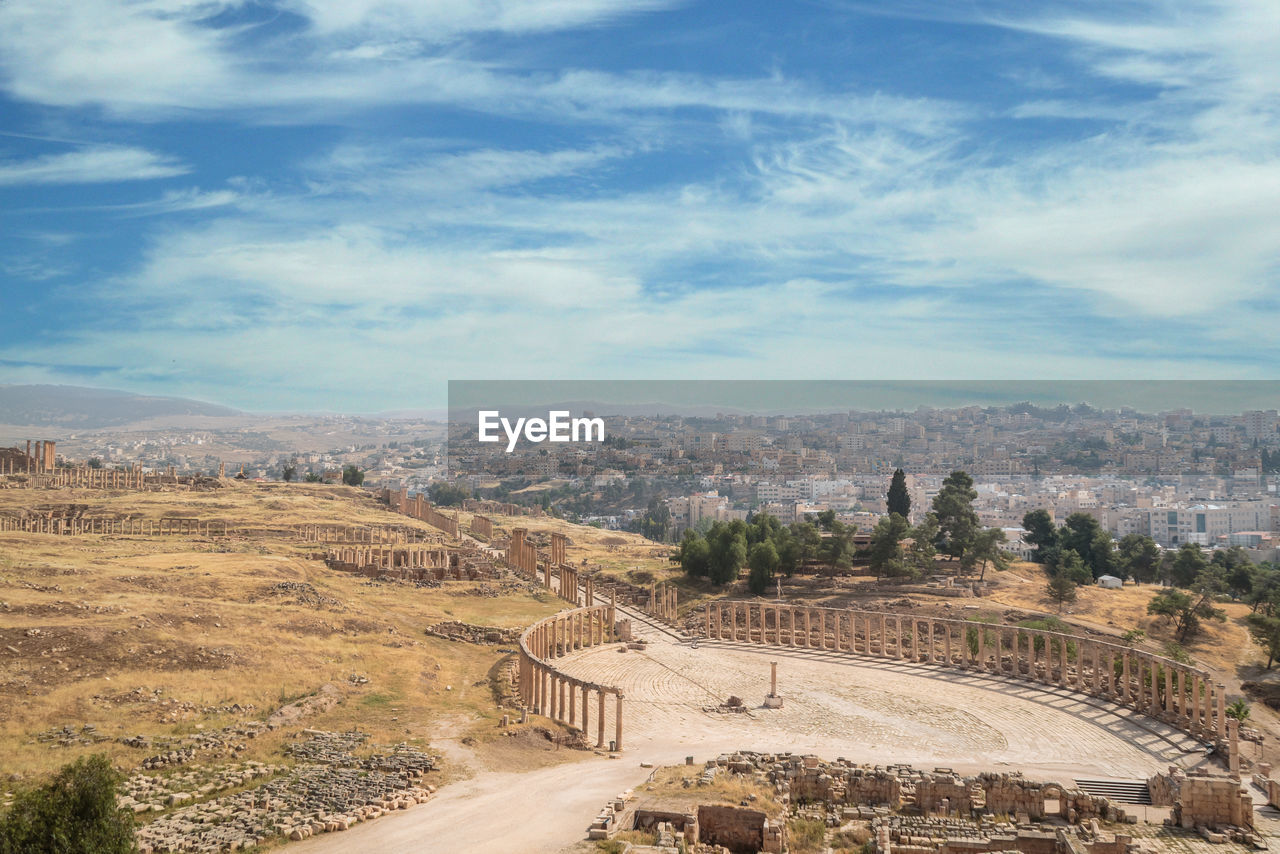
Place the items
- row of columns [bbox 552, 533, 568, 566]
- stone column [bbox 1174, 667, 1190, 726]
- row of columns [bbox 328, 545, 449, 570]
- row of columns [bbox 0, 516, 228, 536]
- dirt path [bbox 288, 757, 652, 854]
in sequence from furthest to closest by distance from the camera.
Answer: row of columns [bbox 552, 533, 568, 566]
row of columns [bbox 0, 516, 228, 536]
row of columns [bbox 328, 545, 449, 570]
stone column [bbox 1174, 667, 1190, 726]
dirt path [bbox 288, 757, 652, 854]

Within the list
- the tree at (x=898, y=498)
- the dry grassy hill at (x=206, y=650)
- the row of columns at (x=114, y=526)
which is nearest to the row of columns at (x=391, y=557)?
the dry grassy hill at (x=206, y=650)

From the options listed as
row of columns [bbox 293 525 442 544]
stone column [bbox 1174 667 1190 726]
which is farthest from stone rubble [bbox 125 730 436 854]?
row of columns [bbox 293 525 442 544]

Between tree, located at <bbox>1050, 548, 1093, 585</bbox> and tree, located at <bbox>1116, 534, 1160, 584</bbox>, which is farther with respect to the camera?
tree, located at <bbox>1116, 534, 1160, 584</bbox>

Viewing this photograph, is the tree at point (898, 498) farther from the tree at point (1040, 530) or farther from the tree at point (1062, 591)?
the tree at point (1062, 591)

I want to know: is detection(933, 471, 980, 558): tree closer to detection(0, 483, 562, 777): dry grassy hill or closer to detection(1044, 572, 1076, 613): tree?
detection(1044, 572, 1076, 613): tree

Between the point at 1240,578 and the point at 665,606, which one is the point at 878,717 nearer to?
the point at 665,606

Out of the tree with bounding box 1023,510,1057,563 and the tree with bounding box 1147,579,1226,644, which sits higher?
the tree with bounding box 1023,510,1057,563

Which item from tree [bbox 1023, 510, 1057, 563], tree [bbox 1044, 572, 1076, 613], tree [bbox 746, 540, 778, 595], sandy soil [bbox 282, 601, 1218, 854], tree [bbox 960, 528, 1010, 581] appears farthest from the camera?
tree [bbox 1023, 510, 1057, 563]

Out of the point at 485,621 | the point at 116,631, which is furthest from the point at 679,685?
the point at 116,631
